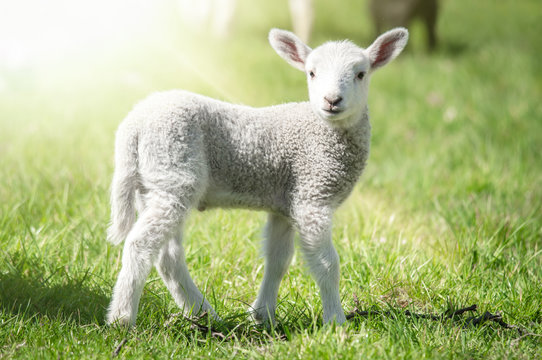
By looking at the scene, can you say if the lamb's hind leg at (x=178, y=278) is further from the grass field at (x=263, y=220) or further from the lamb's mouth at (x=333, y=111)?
the lamb's mouth at (x=333, y=111)

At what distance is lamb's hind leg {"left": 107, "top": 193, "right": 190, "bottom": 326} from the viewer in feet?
8.87

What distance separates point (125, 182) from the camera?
2.87 metres

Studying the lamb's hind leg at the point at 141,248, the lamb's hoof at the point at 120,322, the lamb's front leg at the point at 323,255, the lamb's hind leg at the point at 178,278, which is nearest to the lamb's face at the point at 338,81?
the lamb's front leg at the point at 323,255

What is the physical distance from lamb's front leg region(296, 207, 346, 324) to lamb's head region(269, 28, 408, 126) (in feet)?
1.46

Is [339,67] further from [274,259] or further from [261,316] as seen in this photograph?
[261,316]

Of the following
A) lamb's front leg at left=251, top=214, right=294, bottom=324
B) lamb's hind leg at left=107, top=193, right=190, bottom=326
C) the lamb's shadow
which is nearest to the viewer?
lamb's hind leg at left=107, top=193, right=190, bottom=326

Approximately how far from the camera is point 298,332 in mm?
3053

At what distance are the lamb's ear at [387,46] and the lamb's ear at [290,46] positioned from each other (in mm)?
303

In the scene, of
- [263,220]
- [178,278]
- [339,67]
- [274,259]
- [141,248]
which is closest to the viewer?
[141,248]

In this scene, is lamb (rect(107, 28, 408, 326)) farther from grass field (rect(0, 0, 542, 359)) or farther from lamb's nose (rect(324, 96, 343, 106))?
grass field (rect(0, 0, 542, 359))

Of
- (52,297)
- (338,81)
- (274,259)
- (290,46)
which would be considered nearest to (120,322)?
(52,297)

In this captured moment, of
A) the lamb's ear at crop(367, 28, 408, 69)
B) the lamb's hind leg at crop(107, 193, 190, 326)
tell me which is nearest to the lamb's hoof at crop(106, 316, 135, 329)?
the lamb's hind leg at crop(107, 193, 190, 326)

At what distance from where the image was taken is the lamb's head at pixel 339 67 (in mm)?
2797

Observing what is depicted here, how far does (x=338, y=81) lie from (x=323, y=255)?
0.77m
